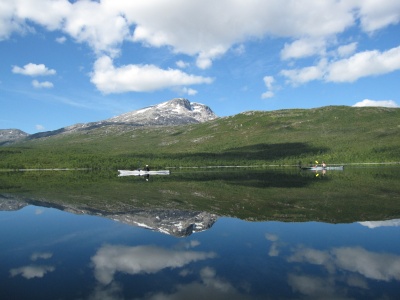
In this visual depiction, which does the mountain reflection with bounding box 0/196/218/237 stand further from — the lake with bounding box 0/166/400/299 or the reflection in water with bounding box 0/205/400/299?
the reflection in water with bounding box 0/205/400/299

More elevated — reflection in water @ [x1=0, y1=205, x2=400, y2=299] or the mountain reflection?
the mountain reflection

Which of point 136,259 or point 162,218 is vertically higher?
point 162,218

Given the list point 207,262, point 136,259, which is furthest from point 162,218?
point 207,262

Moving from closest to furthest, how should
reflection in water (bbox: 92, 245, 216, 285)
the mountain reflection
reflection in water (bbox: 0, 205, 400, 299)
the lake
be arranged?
reflection in water (bbox: 0, 205, 400, 299) < the lake < reflection in water (bbox: 92, 245, 216, 285) < the mountain reflection

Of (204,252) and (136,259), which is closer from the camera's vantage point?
(136,259)

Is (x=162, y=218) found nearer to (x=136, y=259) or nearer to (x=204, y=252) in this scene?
(x=204, y=252)

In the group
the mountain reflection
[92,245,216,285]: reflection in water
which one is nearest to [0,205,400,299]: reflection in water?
[92,245,216,285]: reflection in water

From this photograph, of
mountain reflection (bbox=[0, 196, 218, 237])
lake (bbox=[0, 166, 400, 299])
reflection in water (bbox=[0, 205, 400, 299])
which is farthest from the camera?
mountain reflection (bbox=[0, 196, 218, 237])

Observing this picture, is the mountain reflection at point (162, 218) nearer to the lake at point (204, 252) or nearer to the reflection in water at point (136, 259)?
the lake at point (204, 252)

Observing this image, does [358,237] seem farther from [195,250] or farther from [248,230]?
[195,250]

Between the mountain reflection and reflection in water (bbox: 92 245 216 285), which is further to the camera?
the mountain reflection

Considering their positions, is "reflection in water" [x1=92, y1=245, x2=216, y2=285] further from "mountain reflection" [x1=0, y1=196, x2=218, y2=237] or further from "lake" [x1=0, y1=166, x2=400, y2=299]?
"mountain reflection" [x1=0, y1=196, x2=218, y2=237]

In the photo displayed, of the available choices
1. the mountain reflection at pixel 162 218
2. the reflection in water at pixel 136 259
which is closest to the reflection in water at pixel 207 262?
the reflection in water at pixel 136 259

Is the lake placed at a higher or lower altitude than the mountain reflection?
lower
